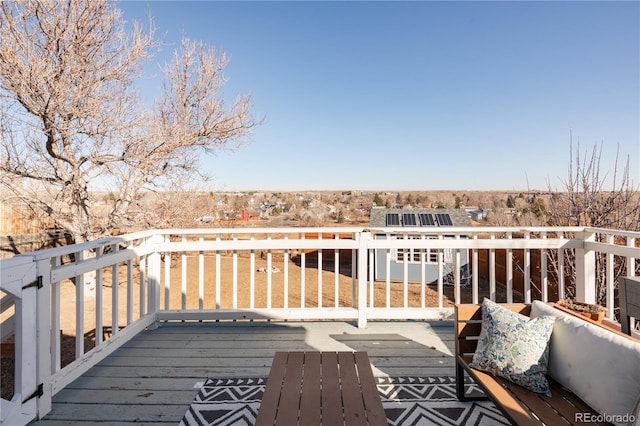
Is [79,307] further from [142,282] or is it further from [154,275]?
[154,275]

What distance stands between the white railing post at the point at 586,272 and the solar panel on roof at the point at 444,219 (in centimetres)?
1052

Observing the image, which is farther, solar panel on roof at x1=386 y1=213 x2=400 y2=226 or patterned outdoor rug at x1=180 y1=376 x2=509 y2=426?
solar panel on roof at x1=386 y1=213 x2=400 y2=226

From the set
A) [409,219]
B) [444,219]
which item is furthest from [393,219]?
[444,219]

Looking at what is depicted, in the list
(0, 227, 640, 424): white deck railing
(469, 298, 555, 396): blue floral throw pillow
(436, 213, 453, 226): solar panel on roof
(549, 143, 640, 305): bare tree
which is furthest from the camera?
(436, 213, 453, 226): solar panel on roof

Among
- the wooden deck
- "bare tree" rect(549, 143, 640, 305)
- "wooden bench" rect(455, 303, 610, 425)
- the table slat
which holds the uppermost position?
"bare tree" rect(549, 143, 640, 305)

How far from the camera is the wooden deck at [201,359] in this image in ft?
6.70

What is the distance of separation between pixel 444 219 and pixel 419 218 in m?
1.06

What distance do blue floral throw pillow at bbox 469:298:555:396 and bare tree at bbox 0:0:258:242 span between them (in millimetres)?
6640

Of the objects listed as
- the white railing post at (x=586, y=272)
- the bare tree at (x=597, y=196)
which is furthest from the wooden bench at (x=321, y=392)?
the bare tree at (x=597, y=196)

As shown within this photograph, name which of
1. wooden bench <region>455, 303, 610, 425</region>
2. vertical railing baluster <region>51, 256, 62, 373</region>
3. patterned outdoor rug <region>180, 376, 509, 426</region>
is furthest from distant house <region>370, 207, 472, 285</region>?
vertical railing baluster <region>51, 256, 62, 373</region>

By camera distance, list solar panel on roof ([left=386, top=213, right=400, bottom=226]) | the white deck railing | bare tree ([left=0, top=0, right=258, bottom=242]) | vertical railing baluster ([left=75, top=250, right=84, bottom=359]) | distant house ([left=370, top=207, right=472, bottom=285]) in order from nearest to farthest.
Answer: the white deck railing < vertical railing baluster ([left=75, top=250, right=84, bottom=359]) < bare tree ([left=0, top=0, right=258, bottom=242]) < distant house ([left=370, top=207, right=472, bottom=285]) < solar panel on roof ([left=386, top=213, right=400, bottom=226])

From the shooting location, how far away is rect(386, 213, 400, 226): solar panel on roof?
14000 millimetres

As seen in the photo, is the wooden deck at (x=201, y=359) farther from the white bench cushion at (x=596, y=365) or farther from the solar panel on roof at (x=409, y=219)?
the solar panel on roof at (x=409, y=219)
